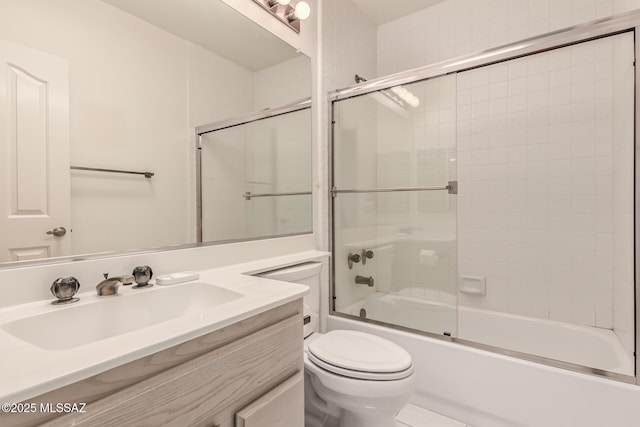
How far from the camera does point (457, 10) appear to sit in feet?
7.22

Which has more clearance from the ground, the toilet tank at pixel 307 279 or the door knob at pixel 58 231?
the door knob at pixel 58 231

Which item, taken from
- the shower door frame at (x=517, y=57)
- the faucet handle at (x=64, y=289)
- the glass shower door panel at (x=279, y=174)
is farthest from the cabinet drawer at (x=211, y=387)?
the shower door frame at (x=517, y=57)

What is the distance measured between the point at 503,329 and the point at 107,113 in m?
2.31

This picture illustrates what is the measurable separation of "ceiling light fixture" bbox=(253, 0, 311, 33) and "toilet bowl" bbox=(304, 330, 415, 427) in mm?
1584

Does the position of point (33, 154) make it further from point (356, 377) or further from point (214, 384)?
point (356, 377)

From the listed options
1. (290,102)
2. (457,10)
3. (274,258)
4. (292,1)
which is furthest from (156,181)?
(457,10)

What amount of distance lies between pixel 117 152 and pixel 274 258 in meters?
0.78

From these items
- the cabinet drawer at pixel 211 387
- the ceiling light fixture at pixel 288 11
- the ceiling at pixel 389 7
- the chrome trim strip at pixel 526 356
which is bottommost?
the chrome trim strip at pixel 526 356

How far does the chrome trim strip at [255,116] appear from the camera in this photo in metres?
1.23

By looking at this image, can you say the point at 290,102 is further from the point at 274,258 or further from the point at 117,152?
the point at 117,152

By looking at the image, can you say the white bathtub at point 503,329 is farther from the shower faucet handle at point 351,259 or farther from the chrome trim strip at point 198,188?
the chrome trim strip at point 198,188

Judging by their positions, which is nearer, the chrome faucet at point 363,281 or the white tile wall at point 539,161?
the white tile wall at point 539,161

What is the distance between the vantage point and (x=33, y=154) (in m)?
0.80

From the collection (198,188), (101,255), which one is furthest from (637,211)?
(101,255)
